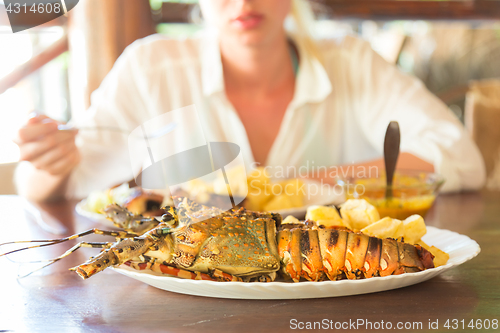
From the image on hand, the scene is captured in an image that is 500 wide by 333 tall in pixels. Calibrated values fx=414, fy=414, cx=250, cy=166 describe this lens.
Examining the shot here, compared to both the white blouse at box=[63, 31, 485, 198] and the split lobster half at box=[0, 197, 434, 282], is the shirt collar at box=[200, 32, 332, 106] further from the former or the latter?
the split lobster half at box=[0, 197, 434, 282]

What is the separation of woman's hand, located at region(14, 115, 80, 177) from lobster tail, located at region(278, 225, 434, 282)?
64cm

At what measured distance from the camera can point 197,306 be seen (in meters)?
0.46

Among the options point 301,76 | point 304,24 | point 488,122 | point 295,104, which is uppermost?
point 304,24

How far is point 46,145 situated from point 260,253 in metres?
0.69

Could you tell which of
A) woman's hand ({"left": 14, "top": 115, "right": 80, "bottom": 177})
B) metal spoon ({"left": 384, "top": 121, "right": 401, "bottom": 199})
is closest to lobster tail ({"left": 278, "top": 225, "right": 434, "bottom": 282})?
metal spoon ({"left": 384, "top": 121, "right": 401, "bottom": 199})

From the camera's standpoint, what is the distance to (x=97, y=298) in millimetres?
492

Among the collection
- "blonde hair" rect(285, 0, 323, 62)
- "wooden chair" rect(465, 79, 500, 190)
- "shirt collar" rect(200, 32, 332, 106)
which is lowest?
"wooden chair" rect(465, 79, 500, 190)

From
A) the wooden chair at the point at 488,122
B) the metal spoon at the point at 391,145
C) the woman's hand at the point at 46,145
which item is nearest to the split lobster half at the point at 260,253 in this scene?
the metal spoon at the point at 391,145

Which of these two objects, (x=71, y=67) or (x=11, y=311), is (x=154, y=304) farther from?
(x=71, y=67)

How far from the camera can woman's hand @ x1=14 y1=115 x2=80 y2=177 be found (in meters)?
0.88

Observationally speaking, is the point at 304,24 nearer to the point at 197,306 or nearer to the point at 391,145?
the point at 391,145

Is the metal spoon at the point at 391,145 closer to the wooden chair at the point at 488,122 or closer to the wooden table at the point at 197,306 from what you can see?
the wooden table at the point at 197,306

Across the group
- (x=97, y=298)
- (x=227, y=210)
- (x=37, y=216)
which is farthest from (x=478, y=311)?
(x=37, y=216)

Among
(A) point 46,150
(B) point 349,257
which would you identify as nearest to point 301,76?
(A) point 46,150
